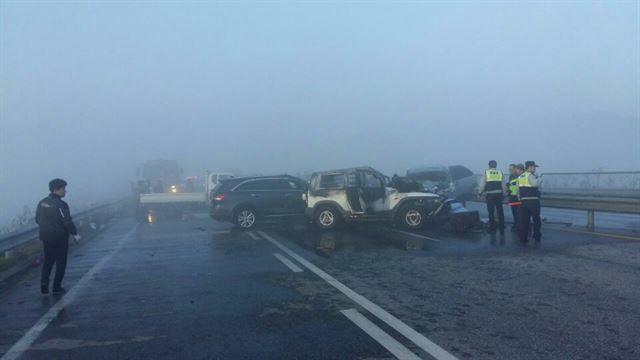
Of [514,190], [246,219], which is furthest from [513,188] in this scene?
[246,219]

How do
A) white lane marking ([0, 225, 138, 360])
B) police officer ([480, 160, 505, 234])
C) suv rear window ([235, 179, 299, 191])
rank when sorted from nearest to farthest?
white lane marking ([0, 225, 138, 360]), police officer ([480, 160, 505, 234]), suv rear window ([235, 179, 299, 191])

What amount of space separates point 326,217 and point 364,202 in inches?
48.1

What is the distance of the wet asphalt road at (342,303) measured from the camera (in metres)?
5.57

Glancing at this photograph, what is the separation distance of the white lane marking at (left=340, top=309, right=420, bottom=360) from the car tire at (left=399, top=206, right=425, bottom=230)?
31.4 ft

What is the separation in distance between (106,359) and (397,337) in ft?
9.39

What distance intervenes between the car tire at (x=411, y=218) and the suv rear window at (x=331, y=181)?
201cm

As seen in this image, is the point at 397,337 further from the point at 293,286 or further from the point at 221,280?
the point at 221,280

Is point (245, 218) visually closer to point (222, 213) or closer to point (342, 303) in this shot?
point (222, 213)

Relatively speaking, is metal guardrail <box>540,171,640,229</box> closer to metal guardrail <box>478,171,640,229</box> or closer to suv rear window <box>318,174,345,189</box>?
metal guardrail <box>478,171,640,229</box>

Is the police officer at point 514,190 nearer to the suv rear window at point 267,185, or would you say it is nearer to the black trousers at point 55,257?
the suv rear window at point 267,185

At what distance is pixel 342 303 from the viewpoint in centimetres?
734

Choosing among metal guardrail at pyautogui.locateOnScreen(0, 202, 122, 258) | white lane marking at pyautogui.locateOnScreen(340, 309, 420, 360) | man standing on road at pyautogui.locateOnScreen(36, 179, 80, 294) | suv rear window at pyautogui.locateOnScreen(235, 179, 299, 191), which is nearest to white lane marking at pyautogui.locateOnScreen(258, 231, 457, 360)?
white lane marking at pyautogui.locateOnScreen(340, 309, 420, 360)

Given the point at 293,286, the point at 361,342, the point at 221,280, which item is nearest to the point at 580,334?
the point at 361,342

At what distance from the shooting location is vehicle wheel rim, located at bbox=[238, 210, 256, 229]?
18.4m
